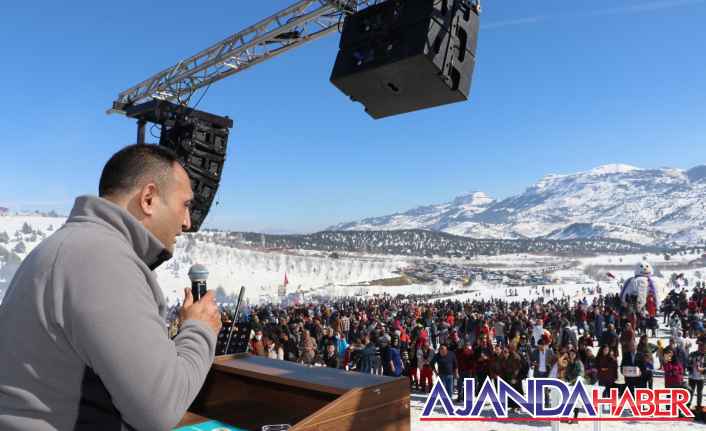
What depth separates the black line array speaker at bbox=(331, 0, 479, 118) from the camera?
4.60 meters

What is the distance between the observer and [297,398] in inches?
76.5

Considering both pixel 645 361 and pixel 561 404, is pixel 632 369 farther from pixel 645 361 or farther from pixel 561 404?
pixel 561 404

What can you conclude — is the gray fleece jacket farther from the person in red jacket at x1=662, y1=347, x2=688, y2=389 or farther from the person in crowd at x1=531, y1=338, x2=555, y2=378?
the person in red jacket at x1=662, y1=347, x2=688, y2=389

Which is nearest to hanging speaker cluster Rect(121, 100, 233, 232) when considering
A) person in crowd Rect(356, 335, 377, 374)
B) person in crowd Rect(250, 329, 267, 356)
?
person in crowd Rect(250, 329, 267, 356)

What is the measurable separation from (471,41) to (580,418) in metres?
6.65

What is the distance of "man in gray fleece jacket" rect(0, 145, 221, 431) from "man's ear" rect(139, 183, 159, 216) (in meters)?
0.12

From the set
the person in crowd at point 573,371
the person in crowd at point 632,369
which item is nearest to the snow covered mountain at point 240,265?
the person in crowd at point 573,371

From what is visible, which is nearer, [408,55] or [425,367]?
[408,55]

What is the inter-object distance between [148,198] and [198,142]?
25.3 feet

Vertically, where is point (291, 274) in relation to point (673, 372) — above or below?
above

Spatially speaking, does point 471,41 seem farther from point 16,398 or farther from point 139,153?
point 16,398

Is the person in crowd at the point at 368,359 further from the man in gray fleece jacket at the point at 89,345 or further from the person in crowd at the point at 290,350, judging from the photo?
the man in gray fleece jacket at the point at 89,345

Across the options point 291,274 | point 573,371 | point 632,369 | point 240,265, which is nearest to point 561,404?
point 573,371

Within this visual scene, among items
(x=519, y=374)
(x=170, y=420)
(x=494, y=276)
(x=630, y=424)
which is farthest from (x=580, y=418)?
(x=494, y=276)
